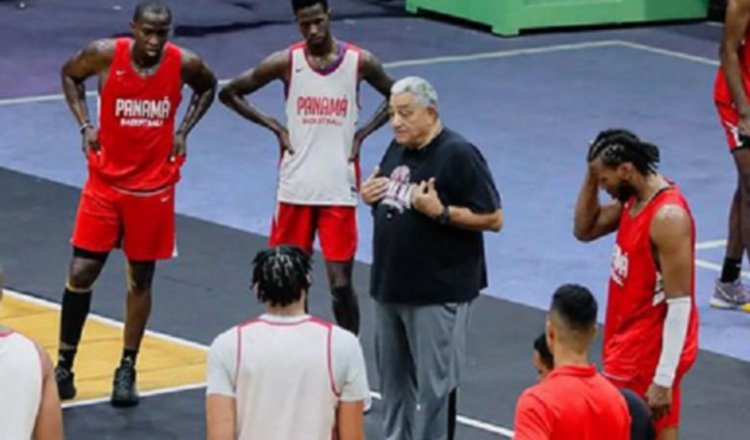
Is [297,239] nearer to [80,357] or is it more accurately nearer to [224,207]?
[80,357]

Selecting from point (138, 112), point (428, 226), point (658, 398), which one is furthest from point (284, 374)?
point (138, 112)

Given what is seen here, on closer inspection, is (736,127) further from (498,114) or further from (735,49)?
(498,114)

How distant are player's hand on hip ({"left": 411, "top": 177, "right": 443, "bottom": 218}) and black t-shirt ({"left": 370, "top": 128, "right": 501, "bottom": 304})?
7 cm

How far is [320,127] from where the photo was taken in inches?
490

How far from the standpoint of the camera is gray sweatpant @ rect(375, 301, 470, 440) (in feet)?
35.2

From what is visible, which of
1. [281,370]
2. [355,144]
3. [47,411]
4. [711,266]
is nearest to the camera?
[47,411]

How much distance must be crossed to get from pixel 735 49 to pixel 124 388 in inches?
177

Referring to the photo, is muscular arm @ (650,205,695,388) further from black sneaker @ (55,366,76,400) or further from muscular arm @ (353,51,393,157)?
black sneaker @ (55,366,76,400)

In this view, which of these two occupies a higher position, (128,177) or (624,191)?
(624,191)

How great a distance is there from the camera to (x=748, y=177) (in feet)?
46.9

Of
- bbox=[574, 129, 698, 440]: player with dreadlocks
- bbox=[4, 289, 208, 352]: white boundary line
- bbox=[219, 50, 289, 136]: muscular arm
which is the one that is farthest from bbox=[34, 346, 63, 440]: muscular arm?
bbox=[4, 289, 208, 352]: white boundary line

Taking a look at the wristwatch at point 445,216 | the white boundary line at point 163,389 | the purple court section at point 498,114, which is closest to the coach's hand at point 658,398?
the wristwatch at point 445,216

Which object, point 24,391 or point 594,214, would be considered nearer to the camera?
point 24,391

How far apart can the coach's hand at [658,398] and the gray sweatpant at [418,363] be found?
1419mm
